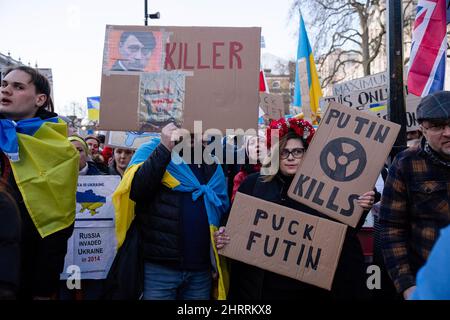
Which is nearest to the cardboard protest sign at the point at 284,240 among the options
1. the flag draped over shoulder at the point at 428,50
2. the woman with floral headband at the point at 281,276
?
the woman with floral headband at the point at 281,276

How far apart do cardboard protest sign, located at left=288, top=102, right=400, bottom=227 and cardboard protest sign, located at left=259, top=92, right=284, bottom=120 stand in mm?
3962

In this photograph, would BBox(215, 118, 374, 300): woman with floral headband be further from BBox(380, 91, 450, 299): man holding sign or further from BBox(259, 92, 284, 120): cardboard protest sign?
BBox(259, 92, 284, 120): cardboard protest sign

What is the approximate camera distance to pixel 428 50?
4242 millimetres

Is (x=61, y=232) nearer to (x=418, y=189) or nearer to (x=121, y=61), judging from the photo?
A: (x=121, y=61)

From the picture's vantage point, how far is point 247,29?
9.86 ft

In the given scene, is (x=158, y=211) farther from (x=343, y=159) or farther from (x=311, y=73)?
(x=311, y=73)

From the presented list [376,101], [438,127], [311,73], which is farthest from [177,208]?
[311,73]

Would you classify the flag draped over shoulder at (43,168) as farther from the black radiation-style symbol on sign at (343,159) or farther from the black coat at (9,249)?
the black radiation-style symbol on sign at (343,159)

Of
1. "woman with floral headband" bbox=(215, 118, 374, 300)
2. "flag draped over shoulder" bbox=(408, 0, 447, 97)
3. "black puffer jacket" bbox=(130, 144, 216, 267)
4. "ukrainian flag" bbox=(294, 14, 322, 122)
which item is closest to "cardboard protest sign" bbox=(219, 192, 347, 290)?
"woman with floral headband" bbox=(215, 118, 374, 300)

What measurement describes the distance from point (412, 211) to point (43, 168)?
77.7 inches

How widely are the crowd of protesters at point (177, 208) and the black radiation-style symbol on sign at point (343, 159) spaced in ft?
0.53

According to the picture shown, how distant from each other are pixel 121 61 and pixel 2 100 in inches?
30.9

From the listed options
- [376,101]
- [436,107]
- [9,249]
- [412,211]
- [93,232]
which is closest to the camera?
[9,249]

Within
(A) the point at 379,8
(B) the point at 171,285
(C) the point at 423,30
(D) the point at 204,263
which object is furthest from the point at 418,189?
(A) the point at 379,8
